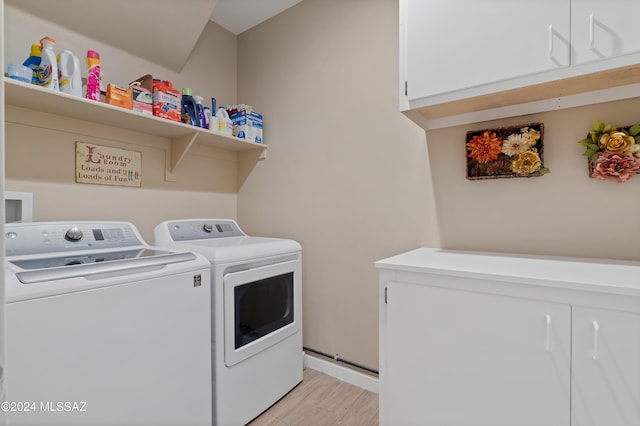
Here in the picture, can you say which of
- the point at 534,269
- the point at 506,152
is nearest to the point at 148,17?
the point at 506,152

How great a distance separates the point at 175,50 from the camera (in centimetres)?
216

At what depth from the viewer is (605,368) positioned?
92cm

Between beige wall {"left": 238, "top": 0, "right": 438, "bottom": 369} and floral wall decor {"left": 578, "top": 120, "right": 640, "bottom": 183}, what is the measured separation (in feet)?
2.36

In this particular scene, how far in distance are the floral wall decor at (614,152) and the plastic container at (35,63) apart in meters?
2.50

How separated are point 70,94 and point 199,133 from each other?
70cm

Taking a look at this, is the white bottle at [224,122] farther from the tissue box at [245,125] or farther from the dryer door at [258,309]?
the dryer door at [258,309]

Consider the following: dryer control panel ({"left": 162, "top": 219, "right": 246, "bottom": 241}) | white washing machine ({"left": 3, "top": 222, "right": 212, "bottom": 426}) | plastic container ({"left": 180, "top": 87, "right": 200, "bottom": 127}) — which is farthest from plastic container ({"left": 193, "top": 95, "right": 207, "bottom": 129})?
white washing machine ({"left": 3, "top": 222, "right": 212, "bottom": 426})

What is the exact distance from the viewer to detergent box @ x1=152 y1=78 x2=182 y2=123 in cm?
185

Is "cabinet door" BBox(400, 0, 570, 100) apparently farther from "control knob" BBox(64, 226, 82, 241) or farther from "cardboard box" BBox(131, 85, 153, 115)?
"control knob" BBox(64, 226, 82, 241)

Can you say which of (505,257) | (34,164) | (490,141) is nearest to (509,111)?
(490,141)

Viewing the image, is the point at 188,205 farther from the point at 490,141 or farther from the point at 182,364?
the point at 490,141

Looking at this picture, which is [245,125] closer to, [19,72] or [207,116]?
[207,116]

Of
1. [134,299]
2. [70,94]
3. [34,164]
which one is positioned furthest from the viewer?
[34,164]

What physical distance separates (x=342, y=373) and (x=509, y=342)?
1.31 metres
